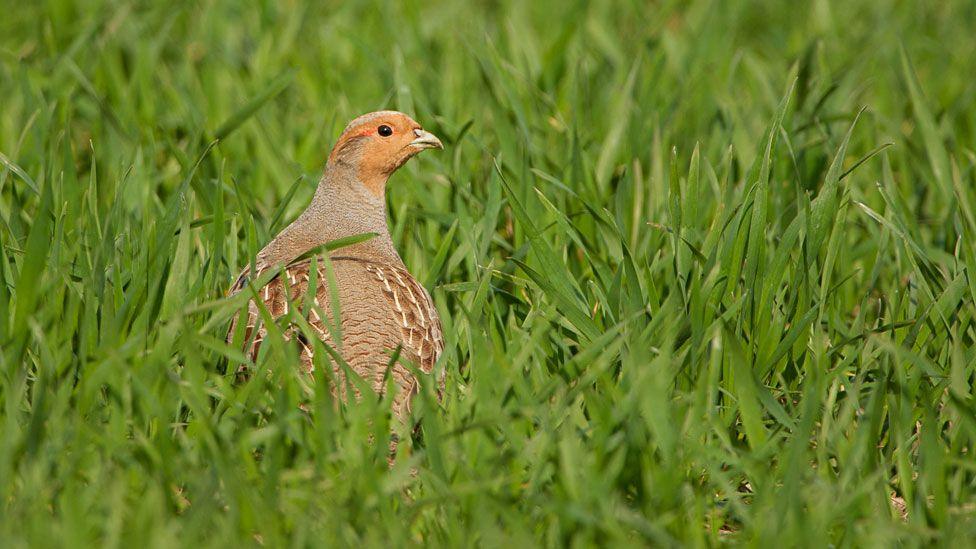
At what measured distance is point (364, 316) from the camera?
3.73 metres

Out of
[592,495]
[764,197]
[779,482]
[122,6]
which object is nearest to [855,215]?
[764,197]

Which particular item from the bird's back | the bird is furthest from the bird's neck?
the bird's back

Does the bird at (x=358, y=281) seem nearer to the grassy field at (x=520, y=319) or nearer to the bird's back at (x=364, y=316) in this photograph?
the bird's back at (x=364, y=316)

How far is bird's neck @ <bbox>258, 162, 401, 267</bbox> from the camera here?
429cm

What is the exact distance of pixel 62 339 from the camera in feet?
11.3

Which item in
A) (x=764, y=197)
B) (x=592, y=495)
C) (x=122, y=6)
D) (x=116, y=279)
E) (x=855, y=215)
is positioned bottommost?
(x=855, y=215)

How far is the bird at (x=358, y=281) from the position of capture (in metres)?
3.58

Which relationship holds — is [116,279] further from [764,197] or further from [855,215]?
[855,215]

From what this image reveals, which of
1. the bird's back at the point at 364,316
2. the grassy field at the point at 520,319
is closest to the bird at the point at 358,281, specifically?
the bird's back at the point at 364,316

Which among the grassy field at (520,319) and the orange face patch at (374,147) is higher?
the orange face patch at (374,147)

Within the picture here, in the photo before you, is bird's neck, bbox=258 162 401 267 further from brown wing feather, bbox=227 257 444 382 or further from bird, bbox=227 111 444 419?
brown wing feather, bbox=227 257 444 382

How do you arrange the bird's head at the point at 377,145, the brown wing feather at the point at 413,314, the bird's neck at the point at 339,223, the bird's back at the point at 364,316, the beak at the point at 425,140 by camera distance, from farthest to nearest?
the beak at the point at 425,140
the bird's head at the point at 377,145
the bird's neck at the point at 339,223
the brown wing feather at the point at 413,314
the bird's back at the point at 364,316

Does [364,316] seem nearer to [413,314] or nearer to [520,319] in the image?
[413,314]

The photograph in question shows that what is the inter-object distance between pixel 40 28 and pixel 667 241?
148 inches
